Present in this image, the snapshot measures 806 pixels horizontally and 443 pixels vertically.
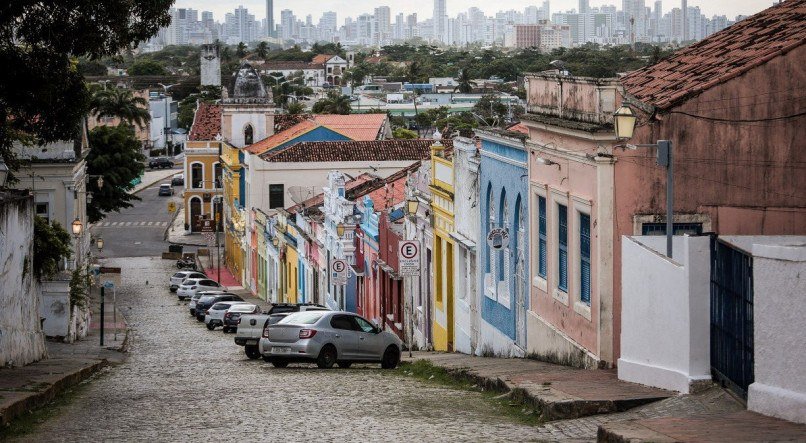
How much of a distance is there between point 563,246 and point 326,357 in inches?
252

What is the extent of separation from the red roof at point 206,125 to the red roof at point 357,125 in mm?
20294

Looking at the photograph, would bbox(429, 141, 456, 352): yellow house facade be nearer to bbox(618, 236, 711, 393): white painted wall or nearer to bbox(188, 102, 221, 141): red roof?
bbox(618, 236, 711, 393): white painted wall

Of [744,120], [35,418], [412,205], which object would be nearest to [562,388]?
[744,120]

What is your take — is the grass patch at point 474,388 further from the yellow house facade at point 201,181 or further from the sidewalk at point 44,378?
the yellow house facade at point 201,181

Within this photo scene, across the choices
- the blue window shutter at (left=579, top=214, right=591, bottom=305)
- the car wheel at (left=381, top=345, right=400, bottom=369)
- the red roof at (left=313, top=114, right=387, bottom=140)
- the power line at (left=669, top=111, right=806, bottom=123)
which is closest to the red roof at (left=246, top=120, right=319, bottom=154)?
the red roof at (left=313, top=114, right=387, bottom=140)

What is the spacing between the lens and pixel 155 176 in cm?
14312

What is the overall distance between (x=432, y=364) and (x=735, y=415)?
1236cm

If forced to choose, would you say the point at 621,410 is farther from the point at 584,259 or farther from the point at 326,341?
the point at 326,341

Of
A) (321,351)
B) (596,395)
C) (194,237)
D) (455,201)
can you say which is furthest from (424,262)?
(194,237)

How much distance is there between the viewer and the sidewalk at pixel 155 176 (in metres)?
134

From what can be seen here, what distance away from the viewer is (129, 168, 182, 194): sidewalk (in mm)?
133863

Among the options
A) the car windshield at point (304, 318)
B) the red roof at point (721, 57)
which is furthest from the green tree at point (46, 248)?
the red roof at point (721, 57)

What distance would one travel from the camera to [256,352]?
30.8 metres

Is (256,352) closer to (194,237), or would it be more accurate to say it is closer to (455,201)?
(455,201)
